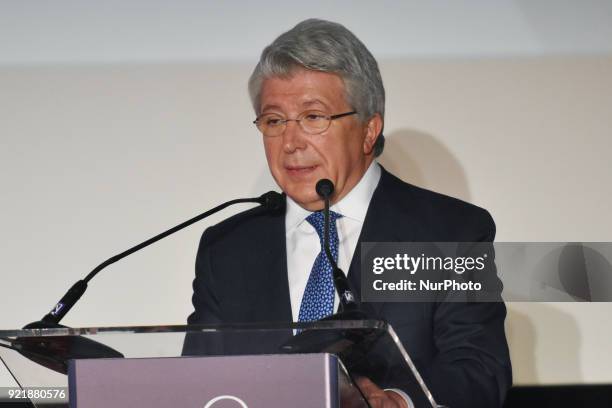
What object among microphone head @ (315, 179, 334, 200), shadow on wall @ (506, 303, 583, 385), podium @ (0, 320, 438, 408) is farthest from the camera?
shadow on wall @ (506, 303, 583, 385)

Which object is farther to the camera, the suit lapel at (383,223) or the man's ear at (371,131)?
the man's ear at (371,131)

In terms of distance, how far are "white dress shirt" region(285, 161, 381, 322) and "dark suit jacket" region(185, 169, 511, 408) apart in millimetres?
24

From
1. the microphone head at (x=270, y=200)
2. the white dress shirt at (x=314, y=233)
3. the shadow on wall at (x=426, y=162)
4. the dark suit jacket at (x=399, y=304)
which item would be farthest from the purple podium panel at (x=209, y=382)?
the shadow on wall at (x=426, y=162)

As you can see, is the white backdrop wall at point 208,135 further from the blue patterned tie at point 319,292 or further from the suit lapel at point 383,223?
the blue patterned tie at point 319,292

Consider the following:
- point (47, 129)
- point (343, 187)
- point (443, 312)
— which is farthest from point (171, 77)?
point (443, 312)

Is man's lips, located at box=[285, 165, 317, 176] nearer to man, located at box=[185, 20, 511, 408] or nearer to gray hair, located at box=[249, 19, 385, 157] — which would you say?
man, located at box=[185, 20, 511, 408]

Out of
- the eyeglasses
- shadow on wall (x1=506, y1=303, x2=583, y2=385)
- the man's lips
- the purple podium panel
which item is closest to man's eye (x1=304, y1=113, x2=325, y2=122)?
the eyeglasses

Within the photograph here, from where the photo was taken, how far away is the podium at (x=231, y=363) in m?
1.38

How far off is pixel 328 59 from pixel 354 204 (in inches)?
13.2

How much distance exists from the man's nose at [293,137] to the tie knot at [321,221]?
16 cm

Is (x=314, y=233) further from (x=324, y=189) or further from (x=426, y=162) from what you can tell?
(x=426, y=162)

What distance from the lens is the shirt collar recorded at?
2.34 metres

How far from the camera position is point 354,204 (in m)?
2.35

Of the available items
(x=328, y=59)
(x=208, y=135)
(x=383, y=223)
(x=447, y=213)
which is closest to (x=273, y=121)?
(x=328, y=59)
